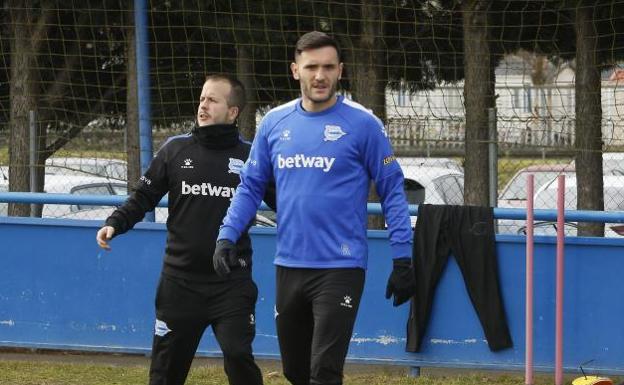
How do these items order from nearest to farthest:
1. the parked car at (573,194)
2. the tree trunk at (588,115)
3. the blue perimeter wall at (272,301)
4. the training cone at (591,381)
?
the training cone at (591,381)
the blue perimeter wall at (272,301)
the tree trunk at (588,115)
the parked car at (573,194)

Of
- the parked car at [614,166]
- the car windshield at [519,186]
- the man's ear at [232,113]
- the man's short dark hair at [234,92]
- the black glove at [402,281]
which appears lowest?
the black glove at [402,281]

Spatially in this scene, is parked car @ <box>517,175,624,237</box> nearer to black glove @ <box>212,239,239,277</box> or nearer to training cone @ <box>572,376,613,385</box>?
training cone @ <box>572,376,613,385</box>

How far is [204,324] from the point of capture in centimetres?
567

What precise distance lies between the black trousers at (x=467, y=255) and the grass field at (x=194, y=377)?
0.27 metres

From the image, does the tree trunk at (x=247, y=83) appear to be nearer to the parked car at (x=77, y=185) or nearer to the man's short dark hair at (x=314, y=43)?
the parked car at (x=77, y=185)

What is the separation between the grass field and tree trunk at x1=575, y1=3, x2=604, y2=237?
192cm

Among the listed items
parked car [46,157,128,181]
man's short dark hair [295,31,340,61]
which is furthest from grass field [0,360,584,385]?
parked car [46,157,128,181]

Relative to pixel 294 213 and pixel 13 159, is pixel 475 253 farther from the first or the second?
pixel 13 159

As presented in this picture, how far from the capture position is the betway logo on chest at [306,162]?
16.8 ft

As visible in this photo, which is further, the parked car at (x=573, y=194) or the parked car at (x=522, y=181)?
the parked car at (x=522, y=181)

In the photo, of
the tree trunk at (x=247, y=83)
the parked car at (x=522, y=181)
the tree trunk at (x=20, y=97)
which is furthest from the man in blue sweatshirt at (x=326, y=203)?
the parked car at (x=522, y=181)

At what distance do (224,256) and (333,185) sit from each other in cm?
57

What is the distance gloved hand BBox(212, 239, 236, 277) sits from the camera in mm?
5160

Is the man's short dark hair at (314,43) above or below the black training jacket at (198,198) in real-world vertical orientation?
above
